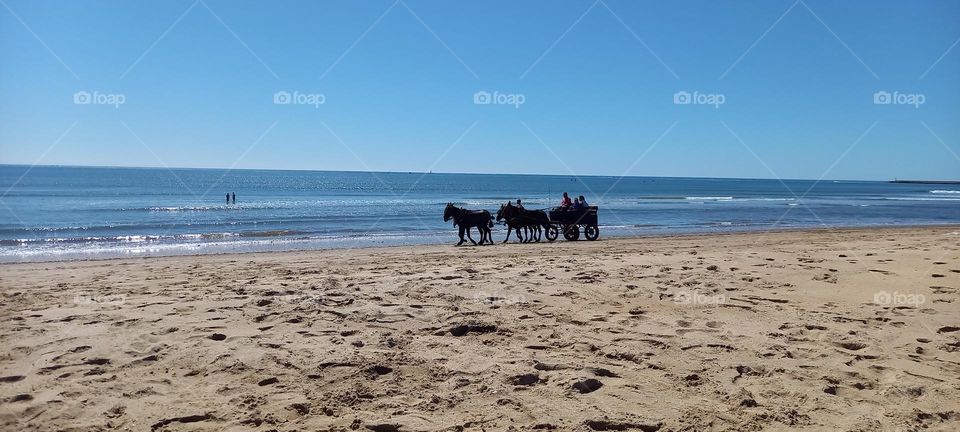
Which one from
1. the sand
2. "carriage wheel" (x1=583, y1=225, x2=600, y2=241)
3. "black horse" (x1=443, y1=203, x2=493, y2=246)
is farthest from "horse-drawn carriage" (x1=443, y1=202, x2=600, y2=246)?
the sand

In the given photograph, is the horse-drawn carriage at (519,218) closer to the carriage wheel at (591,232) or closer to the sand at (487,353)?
the carriage wheel at (591,232)

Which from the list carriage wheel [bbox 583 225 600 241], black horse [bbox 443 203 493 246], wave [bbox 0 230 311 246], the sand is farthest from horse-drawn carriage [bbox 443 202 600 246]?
the sand

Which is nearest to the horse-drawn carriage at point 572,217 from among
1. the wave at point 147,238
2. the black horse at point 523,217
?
the black horse at point 523,217

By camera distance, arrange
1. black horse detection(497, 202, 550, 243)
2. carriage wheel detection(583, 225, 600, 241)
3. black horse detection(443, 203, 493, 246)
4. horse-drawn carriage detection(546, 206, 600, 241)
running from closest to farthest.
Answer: black horse detection(443, 203, 493, 246) < black horse detection(497, 202, 550, 243) < horse-drawn carriage detection(546, 206, 600, 241) < carriage wheel detection(583, 225, 600, 241)

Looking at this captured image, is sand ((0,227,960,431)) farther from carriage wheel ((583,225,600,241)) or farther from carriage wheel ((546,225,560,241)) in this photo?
carriage wheel ((583,225,600,241))

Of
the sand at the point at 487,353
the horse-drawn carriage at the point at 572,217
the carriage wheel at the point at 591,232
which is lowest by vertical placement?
the sand at the point at 487,353

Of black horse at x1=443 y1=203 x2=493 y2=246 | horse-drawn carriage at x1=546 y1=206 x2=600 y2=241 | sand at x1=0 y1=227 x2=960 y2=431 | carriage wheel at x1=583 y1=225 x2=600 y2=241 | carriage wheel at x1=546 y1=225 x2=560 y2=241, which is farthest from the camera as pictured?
carriage wheel at x1=583 y1=225 x2=600 y2=241

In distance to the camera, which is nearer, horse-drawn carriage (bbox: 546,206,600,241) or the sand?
the sand

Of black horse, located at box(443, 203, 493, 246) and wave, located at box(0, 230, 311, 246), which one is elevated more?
black horse, located at box(443, 203, 493, 246)

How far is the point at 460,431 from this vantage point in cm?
404

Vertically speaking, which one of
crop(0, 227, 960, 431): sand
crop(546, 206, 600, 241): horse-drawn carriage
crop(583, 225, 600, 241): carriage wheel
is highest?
crop(546, 206, 600, 241): horse-drawn carriage

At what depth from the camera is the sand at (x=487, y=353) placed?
4.29 meters

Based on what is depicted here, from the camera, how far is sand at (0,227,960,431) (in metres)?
4.29

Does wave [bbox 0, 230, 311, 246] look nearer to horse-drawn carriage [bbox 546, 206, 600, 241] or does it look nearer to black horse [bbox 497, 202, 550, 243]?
black horse [bbox 497, 202, 550, 243]
